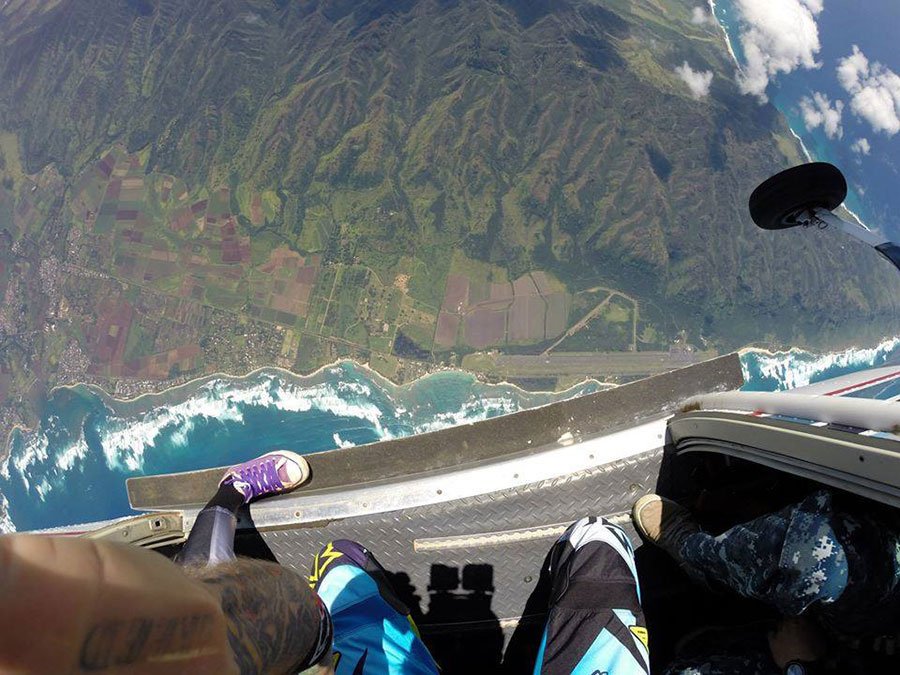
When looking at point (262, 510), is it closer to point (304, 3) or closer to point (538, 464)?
point (538, 464)

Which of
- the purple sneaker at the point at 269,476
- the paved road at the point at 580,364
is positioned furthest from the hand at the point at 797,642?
the paved road at the point at 580,364

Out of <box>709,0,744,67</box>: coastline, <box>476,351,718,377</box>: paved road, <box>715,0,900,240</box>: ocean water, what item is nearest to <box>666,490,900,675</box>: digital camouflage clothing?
<box>476,351,718,377</box>: paved road

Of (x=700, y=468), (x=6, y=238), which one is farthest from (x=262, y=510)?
(x=6, y=238)

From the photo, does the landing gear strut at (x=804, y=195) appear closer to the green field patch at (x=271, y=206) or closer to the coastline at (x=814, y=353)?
the coastline at (x=814, y=353)

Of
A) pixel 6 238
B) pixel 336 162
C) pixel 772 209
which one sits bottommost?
pixel 772 209

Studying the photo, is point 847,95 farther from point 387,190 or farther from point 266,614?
point 266,614

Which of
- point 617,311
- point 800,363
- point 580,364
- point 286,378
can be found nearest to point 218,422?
point 286,378

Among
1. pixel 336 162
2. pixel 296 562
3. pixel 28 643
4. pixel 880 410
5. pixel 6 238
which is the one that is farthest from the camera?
pixel 6 238

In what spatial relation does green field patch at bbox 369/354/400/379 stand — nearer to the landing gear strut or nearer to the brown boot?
the brown boot
